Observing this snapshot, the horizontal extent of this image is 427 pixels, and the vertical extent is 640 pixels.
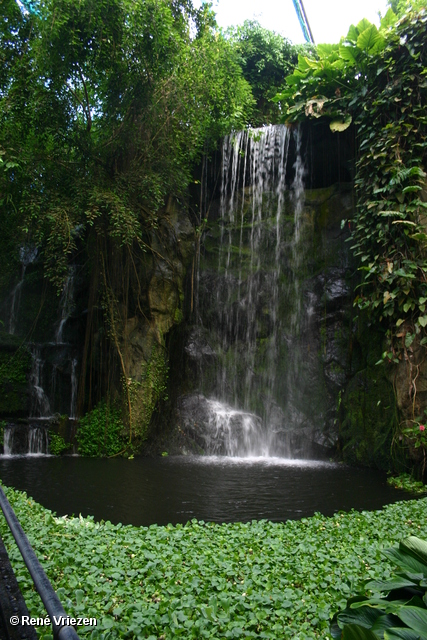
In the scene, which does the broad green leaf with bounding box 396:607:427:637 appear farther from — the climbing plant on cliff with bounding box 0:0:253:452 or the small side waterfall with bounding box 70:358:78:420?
the small side waterfall with bounding box 70:358:78:420

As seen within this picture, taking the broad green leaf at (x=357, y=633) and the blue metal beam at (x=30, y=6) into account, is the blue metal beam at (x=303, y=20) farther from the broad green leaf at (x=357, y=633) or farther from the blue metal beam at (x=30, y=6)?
the broad green leaf at (x=357, y=633)

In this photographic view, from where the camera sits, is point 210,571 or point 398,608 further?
point 210,571

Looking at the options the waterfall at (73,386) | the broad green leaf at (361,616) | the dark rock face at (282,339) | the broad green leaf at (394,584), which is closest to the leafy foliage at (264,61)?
the dark rock face at (282,339)

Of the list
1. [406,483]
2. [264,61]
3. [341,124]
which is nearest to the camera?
[406,483]

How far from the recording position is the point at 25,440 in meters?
10.0

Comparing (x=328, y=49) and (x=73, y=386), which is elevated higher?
(x=328, y=49)

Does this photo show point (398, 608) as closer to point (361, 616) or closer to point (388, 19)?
point (361, 616)

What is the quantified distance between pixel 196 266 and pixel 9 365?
16.4 feet

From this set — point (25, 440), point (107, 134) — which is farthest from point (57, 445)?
point (107, 134)

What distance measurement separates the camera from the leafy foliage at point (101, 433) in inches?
401

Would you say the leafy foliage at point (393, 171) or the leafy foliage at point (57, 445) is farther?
the leafy foliage at point (57, 445)

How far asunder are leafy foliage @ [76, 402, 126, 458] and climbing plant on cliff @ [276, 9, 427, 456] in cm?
553

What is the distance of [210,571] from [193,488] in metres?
3.52

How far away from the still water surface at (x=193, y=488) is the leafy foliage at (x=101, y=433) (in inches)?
27.5
